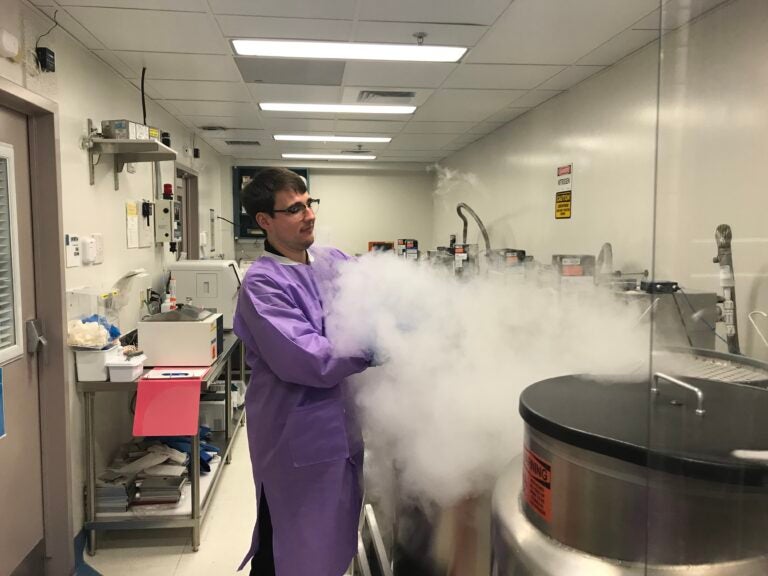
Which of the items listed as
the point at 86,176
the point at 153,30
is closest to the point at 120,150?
the point at 86,176

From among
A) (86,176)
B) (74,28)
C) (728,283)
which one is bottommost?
(728,283)

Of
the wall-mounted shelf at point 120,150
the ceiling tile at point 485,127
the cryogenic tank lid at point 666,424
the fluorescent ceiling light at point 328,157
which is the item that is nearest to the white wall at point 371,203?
the fluorescent ceiling light at point 328,157

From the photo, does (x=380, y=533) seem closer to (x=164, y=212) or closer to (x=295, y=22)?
(x=295, y=22)

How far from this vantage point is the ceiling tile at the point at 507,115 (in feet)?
13.8

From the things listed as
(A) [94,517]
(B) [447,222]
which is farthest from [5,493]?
(B) [447,222]

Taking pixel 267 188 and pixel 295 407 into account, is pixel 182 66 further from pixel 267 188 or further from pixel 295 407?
pixel 295 407

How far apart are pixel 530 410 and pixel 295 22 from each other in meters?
2.25

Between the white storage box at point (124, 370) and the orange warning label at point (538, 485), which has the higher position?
the orange warning label at point (538, 485)

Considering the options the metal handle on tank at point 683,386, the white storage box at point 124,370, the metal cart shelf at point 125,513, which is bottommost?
the metal cart shelf at point 125,513

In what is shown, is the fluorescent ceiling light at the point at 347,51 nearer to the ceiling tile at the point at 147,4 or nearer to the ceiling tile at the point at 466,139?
the ceiling tile at the point at 147,4

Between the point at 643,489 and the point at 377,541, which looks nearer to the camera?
the point at 643,489

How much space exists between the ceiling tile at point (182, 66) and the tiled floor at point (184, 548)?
2484mm

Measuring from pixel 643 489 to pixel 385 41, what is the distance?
8.33ft

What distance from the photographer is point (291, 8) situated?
2354 millimetres
